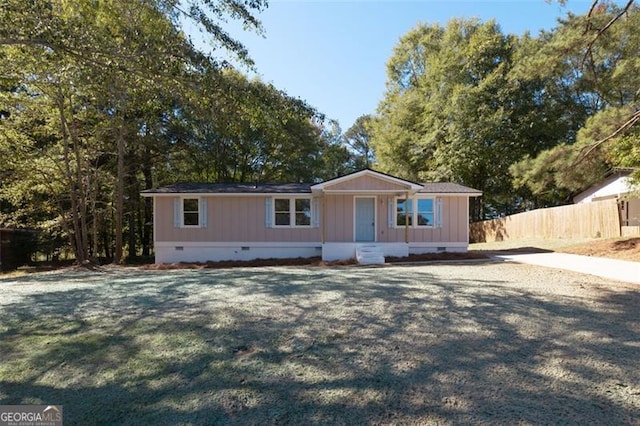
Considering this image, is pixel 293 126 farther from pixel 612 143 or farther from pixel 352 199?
pixel 612 143

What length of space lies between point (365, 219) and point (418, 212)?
6.67 feet

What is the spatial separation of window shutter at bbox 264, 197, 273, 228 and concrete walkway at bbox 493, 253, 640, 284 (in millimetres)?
8061

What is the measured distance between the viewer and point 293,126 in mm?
22703

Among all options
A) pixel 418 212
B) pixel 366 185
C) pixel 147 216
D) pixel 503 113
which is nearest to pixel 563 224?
pixel 418 212

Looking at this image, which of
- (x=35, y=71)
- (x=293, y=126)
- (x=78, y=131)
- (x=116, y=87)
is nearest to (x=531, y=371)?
(x=116, y=87)

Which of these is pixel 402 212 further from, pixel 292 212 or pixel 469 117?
pixel 469 117

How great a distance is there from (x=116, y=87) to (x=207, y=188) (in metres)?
7.56

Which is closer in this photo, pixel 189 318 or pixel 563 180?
pixel 189 318

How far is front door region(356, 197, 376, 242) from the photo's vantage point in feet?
46.3

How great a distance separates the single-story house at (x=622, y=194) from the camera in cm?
1211

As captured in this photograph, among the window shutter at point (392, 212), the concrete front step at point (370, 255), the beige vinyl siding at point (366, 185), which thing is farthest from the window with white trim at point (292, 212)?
the window shutter at point (392, 212)

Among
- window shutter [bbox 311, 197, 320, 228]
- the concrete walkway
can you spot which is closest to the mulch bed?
window shutter [bbox 311, 197, 320, 228]

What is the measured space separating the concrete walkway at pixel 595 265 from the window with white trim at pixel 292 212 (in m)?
6.84

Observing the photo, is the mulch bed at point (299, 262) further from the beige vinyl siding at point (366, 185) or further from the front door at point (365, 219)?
the beige vinyl siding at point (366, 185)
